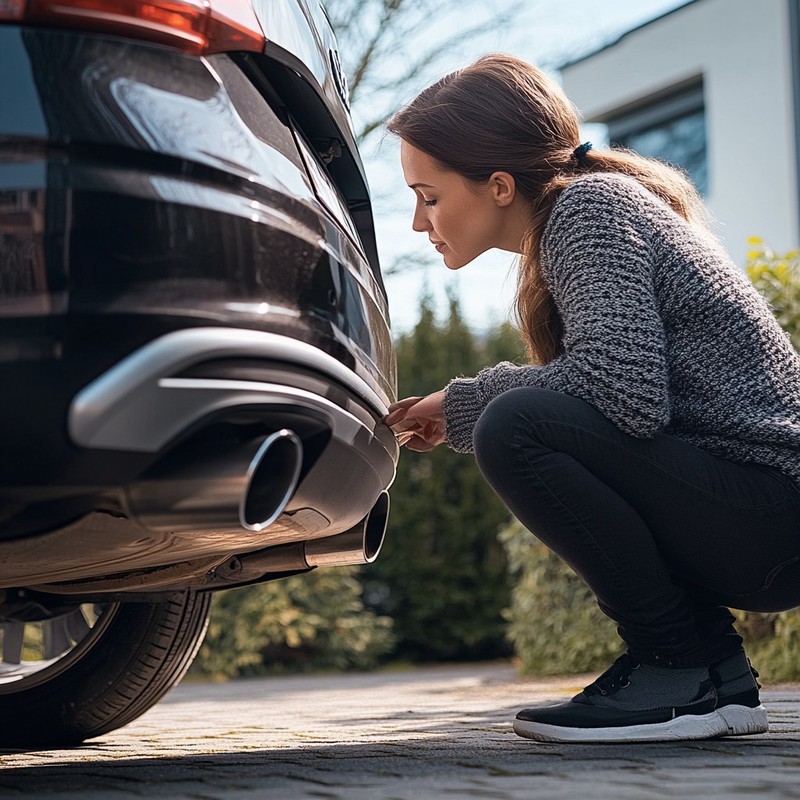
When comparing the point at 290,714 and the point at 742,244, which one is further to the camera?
the point at 742,244

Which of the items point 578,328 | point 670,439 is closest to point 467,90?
point 578,328

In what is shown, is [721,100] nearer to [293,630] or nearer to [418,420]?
[293,630]

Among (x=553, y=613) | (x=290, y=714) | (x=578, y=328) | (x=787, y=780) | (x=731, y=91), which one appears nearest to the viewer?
(x=787, y=780)

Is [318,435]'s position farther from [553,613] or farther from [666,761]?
[553,613]

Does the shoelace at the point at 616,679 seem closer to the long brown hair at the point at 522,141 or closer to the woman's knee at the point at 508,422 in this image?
the woman's knee at the point at 508,422

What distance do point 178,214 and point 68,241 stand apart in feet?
0.50

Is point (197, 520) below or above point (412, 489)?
below

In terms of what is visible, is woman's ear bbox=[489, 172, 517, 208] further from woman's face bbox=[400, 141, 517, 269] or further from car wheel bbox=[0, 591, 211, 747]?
car wheel bbox=[0, 591, 211, 747]

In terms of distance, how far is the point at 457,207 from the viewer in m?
2.49

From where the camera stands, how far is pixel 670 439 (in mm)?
2268

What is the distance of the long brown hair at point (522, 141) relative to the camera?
2441 mm

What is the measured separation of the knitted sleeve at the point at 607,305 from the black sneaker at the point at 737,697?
512mm

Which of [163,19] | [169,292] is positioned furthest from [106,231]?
[163,19]

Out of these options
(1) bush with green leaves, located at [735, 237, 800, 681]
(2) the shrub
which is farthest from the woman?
(2) the shrub
